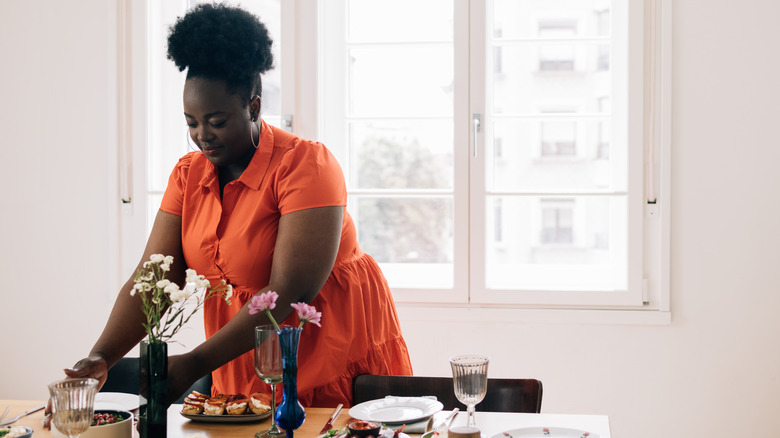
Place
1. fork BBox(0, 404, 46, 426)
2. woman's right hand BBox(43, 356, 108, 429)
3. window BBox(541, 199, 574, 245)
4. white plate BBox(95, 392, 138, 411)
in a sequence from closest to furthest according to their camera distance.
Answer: woman's right hand BBox(43, 356, 108, 429), fork BBox(0, 404, 46, 426), white plate BBox(95, 392, 138, 411), window BBox(541, 199, 574, 245)

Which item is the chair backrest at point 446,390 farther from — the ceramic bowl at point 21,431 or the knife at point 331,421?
the ceramic bowl at point 21,431

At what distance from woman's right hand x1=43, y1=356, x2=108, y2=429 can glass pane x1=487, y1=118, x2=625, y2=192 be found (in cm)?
176

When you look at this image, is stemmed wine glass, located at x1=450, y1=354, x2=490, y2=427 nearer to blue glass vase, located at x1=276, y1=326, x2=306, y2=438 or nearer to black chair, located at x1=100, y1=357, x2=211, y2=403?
blue glass vase, located at x1=276, y1=326, x2=306, y2=438

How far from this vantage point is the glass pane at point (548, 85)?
2.90 m

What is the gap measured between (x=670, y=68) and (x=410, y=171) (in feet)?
3.57

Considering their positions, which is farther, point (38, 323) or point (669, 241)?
point (38, 323)

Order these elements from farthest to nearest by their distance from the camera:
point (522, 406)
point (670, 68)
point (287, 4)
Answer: point (287, 4) → point (670, 68) → point (522, 406)

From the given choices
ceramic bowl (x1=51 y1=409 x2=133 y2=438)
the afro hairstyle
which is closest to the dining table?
ceramic bowl (x1=51 y1=409 x2=133 y2=438)

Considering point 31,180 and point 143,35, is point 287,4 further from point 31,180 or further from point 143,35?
point 31,180

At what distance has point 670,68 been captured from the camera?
2709 mm

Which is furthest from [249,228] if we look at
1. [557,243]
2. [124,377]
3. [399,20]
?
[557,243]

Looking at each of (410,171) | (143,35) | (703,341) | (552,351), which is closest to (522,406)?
(552,351)

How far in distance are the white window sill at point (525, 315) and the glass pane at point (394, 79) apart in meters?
0.79

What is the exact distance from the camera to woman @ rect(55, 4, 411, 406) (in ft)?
5.08
